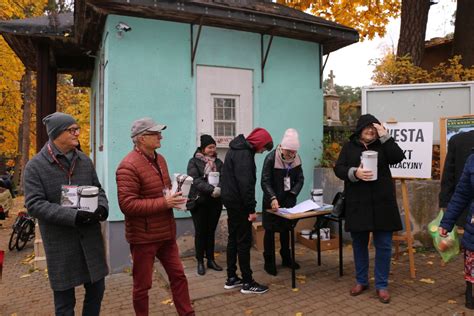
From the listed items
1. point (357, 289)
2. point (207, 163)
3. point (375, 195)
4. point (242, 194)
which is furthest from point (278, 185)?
point (357, 289)

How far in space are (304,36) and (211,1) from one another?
75.2 inches

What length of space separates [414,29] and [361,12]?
2482 mm

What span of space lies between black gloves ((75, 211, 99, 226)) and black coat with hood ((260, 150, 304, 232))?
2.42 metres

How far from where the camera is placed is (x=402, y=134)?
4.95 metres

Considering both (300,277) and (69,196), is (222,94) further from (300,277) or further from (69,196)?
(69,196)

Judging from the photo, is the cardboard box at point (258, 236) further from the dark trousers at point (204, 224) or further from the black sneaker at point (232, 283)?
the black sneaker at point (232, 283)

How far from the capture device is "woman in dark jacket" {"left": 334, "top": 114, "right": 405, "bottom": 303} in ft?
13.2

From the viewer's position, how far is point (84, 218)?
272 cm

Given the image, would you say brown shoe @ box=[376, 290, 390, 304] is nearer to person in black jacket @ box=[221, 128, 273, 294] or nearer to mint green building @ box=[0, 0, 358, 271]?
person in black jacket @ box=[221, 128, 273, 294]

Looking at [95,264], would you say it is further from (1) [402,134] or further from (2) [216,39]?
(2) [216,39]

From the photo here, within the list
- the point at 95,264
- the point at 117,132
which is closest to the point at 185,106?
the point at 117,132

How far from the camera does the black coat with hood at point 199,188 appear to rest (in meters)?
4.95

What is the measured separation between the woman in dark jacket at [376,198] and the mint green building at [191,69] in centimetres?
257

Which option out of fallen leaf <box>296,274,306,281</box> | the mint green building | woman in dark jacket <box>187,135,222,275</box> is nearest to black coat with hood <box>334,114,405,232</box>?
fallen leaf <box>296,274,306,281</box>
